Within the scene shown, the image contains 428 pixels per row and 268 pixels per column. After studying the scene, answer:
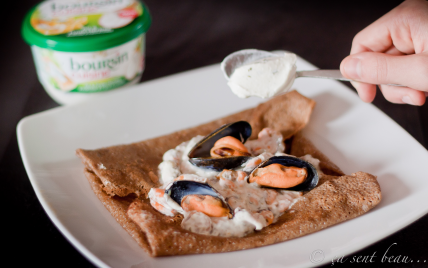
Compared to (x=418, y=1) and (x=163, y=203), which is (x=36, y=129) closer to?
(x=163, y=203)

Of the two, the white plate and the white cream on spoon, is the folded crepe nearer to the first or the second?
the white plate

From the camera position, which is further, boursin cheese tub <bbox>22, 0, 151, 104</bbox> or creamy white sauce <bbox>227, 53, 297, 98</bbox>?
boursin cheese tub <bbox>22, 0, 151, 104</bbox>

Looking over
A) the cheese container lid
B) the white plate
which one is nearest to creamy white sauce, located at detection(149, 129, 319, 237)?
the white plate

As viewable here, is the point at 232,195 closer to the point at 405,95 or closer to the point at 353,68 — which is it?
the point at 353,68

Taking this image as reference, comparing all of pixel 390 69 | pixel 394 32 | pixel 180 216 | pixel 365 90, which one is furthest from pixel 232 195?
pixel 394 32

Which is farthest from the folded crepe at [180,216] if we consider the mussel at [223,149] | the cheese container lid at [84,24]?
the cheese container lid at [84,24]
